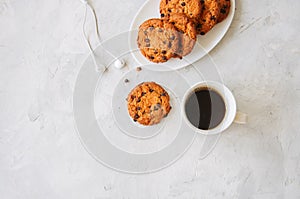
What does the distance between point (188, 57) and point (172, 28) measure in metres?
0.11

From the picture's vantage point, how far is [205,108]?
1021 mm

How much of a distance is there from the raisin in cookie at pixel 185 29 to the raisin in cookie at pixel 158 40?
1cm

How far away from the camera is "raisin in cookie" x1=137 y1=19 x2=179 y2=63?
3.32 feet

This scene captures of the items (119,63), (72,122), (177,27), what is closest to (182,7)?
(177,27)

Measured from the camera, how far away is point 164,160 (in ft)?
3.47

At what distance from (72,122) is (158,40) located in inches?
14.8

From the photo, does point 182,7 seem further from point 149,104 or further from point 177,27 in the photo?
point 149,104

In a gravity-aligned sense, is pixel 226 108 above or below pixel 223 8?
below

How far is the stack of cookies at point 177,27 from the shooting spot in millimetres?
1010

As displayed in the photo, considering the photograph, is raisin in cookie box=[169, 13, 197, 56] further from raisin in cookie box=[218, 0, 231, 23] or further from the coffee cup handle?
the coffee cup handle

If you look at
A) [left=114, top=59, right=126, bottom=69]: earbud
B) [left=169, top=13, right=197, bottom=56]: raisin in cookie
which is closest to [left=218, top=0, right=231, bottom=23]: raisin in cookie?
[left=169, top=13, right=197, bottom=56]: raisin in cookie

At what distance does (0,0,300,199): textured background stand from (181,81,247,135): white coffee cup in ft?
0.30

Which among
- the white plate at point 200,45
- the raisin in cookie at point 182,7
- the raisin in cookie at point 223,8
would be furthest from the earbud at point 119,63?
the raisin in cookie at point 223,8

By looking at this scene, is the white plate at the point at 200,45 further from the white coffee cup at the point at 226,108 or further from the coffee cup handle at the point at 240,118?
the coffee cup handle at the point at 240,118
